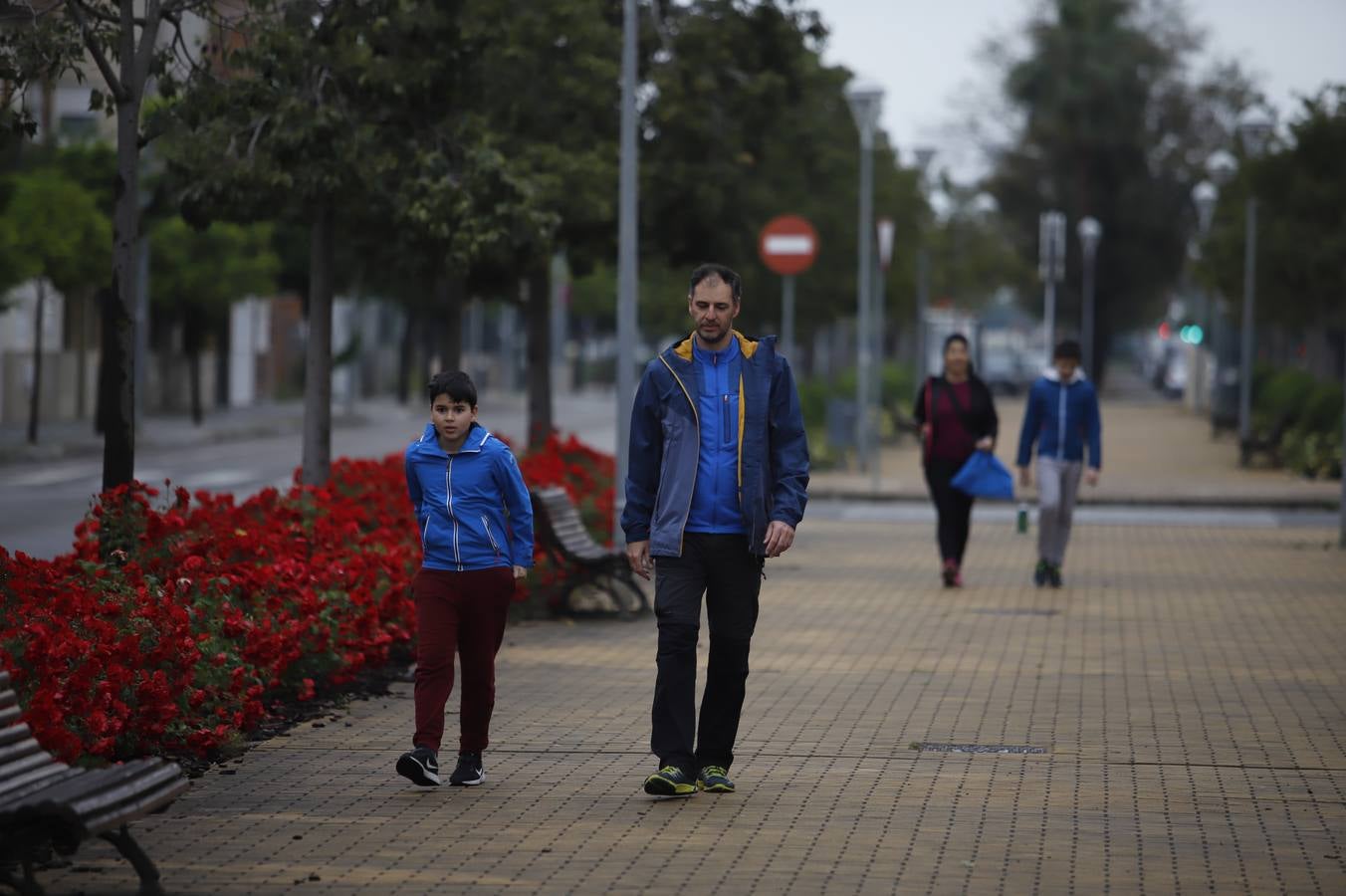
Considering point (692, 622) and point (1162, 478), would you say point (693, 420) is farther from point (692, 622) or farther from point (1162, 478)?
point (1162, 478)

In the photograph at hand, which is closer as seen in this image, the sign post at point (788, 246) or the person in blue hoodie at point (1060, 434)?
the person in blue hoodie at point (1060, 434)

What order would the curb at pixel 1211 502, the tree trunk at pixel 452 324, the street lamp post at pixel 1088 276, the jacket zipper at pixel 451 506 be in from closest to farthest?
1. the jacket zipper at pixel 451 506
2. the tree trunk at pixel 452 324
3. the curb at pixel 1211 502
4. the street lamp post at pixel 1088 276

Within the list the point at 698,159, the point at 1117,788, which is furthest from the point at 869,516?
the point at 1117,788

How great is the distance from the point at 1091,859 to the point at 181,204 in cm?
898

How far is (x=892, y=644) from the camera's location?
1288 centimetres

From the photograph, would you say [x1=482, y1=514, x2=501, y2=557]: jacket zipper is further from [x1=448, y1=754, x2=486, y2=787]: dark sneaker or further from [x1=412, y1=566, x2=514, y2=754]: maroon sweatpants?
[x1=448, y1=754, x2=486, y2=787]: dark sneaker

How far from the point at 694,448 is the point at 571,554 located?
6104 mm

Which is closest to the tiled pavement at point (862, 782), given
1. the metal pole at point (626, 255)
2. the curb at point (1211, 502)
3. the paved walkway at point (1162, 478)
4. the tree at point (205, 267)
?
the metal pole at point (626, 255)

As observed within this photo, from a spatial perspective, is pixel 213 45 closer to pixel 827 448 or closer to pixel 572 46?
pixel 572 46

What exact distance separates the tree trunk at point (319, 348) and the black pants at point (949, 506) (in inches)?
163

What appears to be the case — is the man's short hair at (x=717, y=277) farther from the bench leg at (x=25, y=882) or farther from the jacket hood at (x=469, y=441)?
the bench leg at (x=25, y=882)

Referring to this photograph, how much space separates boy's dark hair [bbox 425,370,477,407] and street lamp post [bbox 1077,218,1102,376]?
53454 millimetres

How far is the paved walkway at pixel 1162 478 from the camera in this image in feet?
87.2

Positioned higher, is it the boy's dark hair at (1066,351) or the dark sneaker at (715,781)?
the boy's dark hair at (1066,351)
